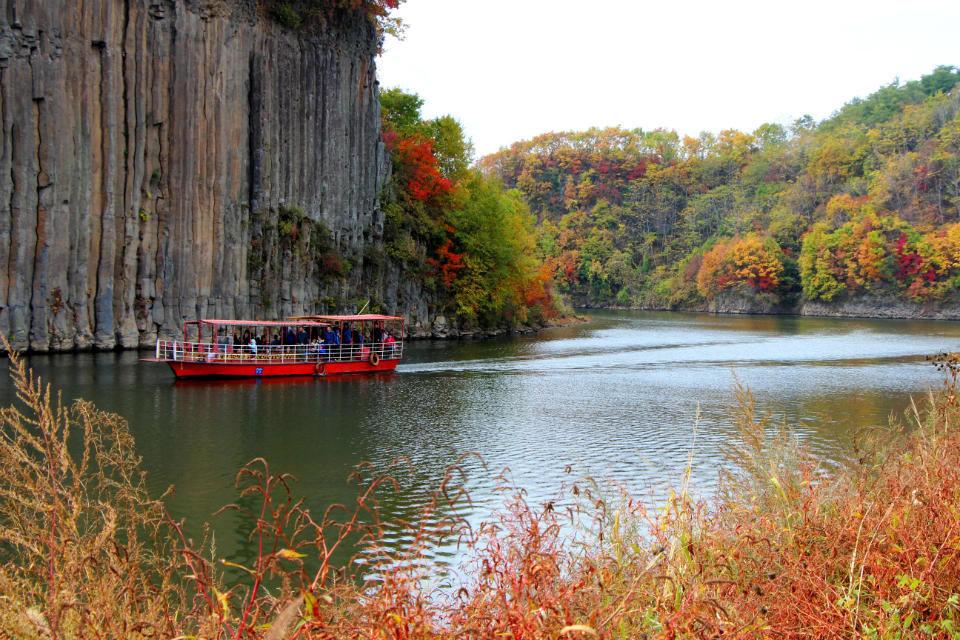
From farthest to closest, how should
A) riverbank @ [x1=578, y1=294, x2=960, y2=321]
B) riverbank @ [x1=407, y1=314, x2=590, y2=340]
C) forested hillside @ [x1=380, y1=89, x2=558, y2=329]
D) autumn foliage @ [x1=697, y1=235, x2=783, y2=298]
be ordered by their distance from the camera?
autumn foliage @ [x1=697, y1=235, x2=783, y2=298], riverbank @ [x1=578, y1=294, x2=960, y2=321], forested hillside @ [x1=380, y1=89, x2=558, y2=329], riverbank @ [x1=407, y1=314, x2=590, y2=340]

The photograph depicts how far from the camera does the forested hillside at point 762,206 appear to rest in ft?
324

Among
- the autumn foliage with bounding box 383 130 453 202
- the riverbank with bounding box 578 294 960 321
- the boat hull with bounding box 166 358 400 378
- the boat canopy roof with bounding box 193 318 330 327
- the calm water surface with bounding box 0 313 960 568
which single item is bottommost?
the calm water surface with bounding box 0 313 960 568

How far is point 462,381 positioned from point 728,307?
83591 mm

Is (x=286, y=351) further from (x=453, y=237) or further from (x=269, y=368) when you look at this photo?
(x=453, y=237)

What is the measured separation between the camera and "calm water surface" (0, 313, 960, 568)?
57.5 ft

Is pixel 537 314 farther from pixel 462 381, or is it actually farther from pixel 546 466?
pixel 546 466

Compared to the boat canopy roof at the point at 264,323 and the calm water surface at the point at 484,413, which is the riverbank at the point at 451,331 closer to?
the calm water surface at the point at 484,413

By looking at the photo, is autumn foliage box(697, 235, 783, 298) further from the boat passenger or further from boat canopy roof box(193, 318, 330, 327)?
boat canopy roof box(193, 318, 330, 327)

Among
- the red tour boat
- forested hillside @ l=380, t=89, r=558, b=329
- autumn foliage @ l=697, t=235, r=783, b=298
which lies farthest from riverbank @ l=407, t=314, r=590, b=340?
autumn foliage @ l=697, t=235, r=783, b=298

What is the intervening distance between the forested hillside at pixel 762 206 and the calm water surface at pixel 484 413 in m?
56.6

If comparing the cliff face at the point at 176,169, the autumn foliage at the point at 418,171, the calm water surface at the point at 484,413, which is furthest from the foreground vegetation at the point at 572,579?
the autumn foliage at the point at 418,171

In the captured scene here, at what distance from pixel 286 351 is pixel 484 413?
42.3ft

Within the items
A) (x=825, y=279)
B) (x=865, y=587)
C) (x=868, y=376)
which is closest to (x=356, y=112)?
(x=868, y=376)

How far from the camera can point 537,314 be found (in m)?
71.2
